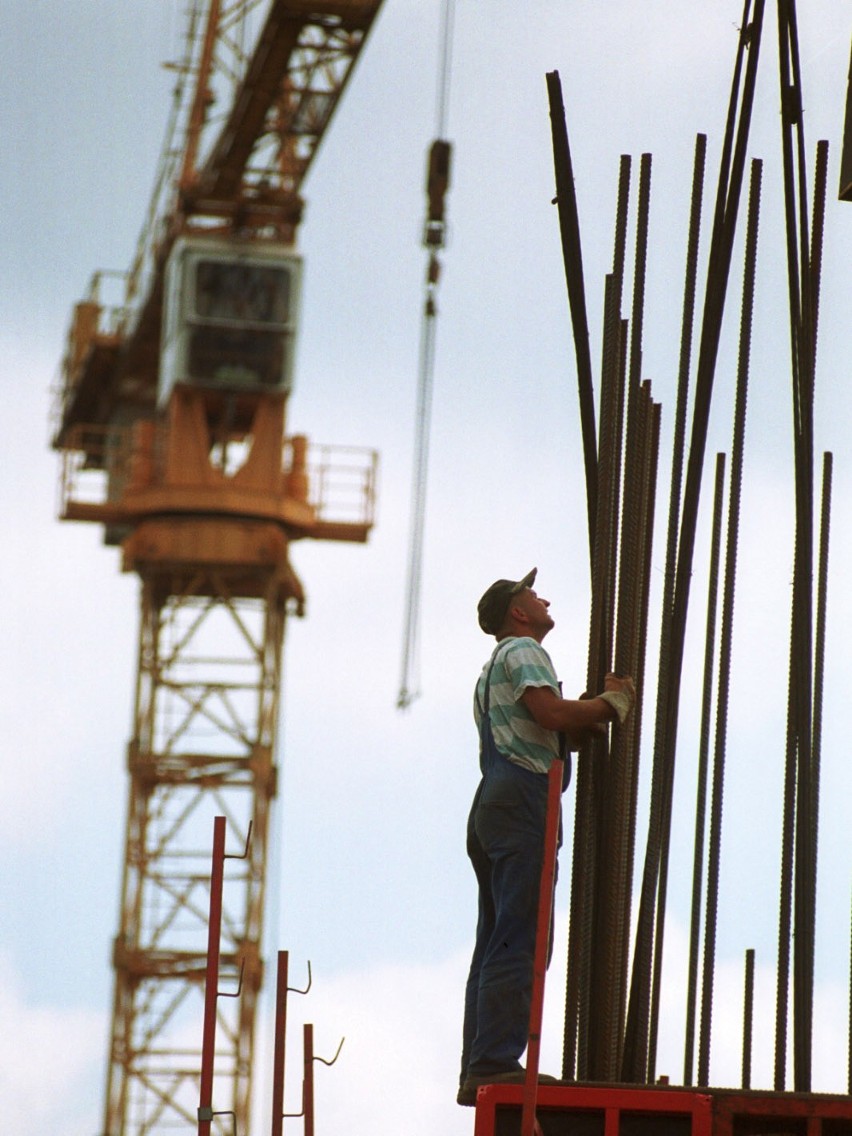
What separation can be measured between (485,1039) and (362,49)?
35.3 metres

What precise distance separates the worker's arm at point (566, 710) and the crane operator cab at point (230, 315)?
36.5 metres

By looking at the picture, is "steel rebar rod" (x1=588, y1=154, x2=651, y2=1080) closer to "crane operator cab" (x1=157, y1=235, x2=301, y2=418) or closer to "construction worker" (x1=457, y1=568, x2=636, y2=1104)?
"construction worker" (x1=457, y1=568, x2=636, y2=1104)

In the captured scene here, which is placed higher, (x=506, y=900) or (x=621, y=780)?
(x=621, y=780)

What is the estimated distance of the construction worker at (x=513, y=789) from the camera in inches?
350

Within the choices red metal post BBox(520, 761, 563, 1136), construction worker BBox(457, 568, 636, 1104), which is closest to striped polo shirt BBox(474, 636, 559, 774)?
construction worker BBox(457, 568, 636, 1104)

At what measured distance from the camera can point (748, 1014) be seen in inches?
406

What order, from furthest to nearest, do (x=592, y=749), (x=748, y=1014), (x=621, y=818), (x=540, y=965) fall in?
1. (x=748, y=1014)
2. (x=592, y=749)
3. (x=621, y=818)
4. (x=540, y=965)

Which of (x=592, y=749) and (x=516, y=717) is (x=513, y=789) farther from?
(x=592, y=749)

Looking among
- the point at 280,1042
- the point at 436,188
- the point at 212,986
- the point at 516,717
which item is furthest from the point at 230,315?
the point at 212,986

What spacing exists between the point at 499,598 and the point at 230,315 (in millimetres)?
36637

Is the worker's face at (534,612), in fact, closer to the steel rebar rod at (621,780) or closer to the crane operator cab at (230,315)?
the steel rebar rod at (621,780)

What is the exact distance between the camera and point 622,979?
366 inches

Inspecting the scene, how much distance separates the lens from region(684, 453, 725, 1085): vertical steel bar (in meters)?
10.1

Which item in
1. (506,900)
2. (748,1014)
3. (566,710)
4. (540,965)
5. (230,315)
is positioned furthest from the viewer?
(230,315)
